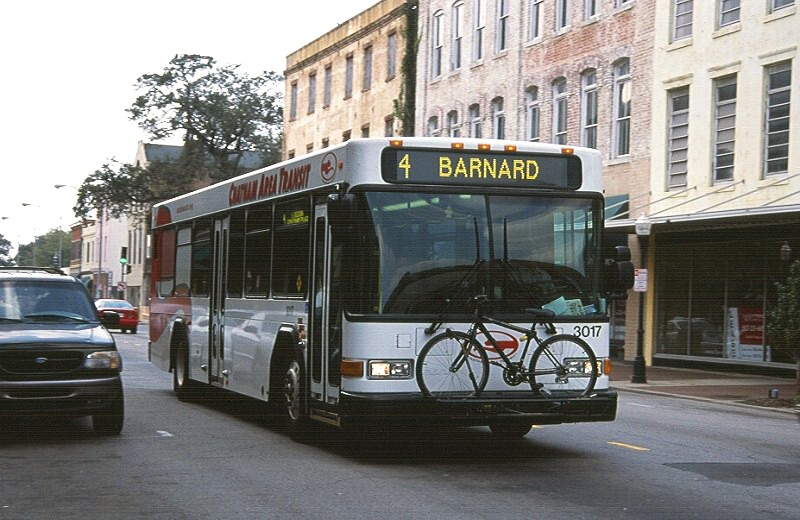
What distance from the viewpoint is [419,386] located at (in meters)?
10.9

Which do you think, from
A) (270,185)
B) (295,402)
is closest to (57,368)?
(295,402)

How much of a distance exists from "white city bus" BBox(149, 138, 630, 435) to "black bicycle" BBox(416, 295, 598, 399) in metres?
0.09

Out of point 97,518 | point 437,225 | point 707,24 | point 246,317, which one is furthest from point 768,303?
point 97,518

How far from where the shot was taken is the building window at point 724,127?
94.4 feet

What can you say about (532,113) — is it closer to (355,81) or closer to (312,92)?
(355,81)

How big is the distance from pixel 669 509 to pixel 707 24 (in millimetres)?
22415

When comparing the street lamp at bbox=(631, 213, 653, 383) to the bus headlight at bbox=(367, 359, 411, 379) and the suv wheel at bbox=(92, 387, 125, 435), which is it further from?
the bus headlight at bbox=(367, 359, 411, 379)

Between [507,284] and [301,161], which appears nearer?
[507,284]

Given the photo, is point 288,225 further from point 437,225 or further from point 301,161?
point 437,225

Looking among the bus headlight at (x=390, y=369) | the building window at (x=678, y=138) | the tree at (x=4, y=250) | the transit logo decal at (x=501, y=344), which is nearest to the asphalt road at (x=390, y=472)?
the bus headlight at (x=390, y=369)

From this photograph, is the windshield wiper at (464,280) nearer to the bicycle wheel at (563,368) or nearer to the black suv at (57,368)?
the bicycle wheel at (563,368)

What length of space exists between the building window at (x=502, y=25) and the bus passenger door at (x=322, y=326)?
2826 centimetres

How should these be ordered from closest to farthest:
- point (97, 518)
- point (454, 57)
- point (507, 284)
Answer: point (97, 518), point (507, 284), point (454, 57)

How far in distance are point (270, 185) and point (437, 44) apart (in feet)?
102
